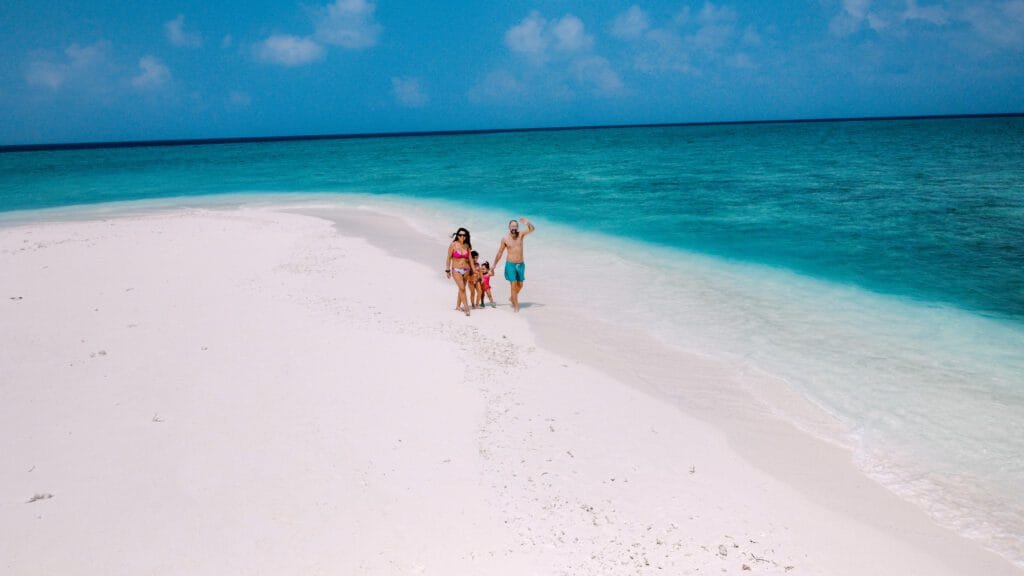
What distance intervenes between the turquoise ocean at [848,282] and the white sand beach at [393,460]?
105cm

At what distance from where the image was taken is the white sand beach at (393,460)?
4680 mm

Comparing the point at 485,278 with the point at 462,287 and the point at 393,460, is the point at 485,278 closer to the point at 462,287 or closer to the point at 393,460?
the point at 462,287

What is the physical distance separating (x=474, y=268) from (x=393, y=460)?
5.28 m

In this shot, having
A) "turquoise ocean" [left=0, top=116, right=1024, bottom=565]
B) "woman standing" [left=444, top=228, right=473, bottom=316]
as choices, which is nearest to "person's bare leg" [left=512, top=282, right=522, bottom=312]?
"woman standing" [left=444, top=228, right=473, bottom=316]

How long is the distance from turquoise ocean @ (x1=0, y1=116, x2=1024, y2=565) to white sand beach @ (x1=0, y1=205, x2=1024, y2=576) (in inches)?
41.5

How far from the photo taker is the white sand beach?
184 inches

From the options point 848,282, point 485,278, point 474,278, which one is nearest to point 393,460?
point 474,278

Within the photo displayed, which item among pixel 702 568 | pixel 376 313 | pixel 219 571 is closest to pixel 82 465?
pixel 219 571

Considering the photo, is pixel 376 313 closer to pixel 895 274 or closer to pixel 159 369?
pixel 159 369

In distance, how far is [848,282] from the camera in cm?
1403

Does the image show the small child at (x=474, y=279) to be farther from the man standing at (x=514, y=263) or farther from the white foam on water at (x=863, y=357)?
the white foam on water at (x=863, y=357)

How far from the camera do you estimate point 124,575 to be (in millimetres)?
4355

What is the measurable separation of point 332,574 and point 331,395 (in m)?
2.98

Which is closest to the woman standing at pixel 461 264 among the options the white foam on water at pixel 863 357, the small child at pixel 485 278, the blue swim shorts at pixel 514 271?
the small child at pixel 485 278
